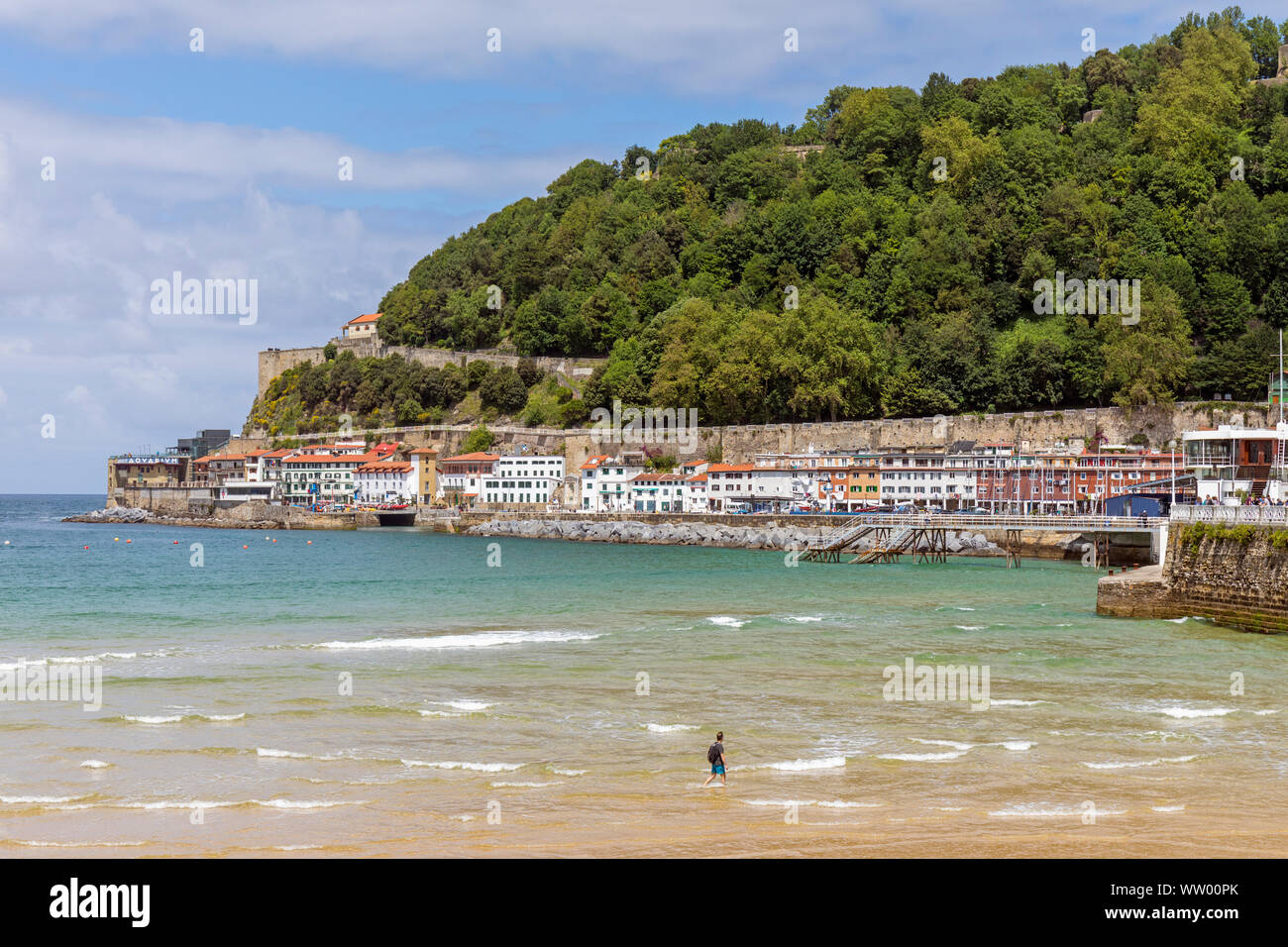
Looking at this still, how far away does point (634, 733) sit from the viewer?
16.4 m

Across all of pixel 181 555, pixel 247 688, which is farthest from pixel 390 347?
pixel 247 688

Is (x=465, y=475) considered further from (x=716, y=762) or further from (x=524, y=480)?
(x=716, y=762)

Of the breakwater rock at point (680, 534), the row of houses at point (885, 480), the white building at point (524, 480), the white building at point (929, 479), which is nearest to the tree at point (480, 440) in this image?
the white building at point (524, 480)

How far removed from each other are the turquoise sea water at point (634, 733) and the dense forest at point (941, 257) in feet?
160

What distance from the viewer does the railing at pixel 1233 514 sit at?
2755 cm

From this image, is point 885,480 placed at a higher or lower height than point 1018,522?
higher

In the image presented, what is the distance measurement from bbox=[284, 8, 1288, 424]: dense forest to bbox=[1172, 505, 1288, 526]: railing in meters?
45.1

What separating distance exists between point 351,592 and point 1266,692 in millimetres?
28090

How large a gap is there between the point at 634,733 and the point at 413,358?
341ft

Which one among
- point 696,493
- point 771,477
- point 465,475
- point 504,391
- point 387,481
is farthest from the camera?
point 504,391

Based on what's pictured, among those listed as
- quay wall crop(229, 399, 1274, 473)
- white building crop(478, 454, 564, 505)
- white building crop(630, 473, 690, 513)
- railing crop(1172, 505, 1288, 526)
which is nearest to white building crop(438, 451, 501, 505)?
white building crop(478, 454, 564, 505)

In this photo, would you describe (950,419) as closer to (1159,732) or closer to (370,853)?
(1159,732)

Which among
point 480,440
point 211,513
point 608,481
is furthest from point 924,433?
point 211,513

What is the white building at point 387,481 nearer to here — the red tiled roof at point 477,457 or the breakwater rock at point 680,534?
the red tiled roof at point 477,457
